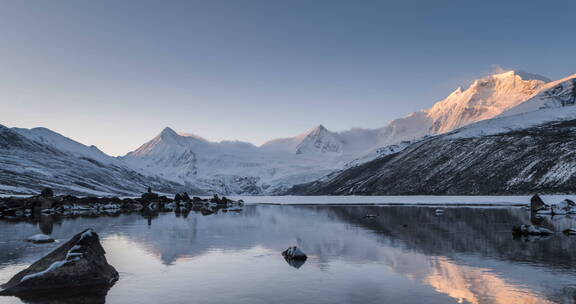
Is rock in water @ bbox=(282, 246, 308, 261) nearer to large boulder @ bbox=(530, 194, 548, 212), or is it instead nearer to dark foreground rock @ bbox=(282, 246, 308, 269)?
dark foreground rock @ bbox=(282, 246, 308, 269)

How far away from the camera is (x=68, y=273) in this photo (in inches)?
979

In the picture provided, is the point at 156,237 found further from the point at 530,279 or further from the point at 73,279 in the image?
the point at 530,279

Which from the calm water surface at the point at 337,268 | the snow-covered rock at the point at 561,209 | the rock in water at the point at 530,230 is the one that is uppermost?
the snow-covered rock at the point at 561,209

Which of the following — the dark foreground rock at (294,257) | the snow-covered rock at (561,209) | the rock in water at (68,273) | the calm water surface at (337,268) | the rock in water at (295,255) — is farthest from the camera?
the snow-covered rock at (561,209)

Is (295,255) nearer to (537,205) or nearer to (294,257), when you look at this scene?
(294,257)

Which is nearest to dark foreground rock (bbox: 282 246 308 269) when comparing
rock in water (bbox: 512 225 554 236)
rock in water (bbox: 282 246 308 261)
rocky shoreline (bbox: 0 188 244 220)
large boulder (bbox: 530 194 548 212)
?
rock in water (bbox: 282 246 308 261)

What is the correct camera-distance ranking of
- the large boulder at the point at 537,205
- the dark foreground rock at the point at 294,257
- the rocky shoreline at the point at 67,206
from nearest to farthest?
the dark foreground rock at the point at 294,257 < the large boulder at the point at 537,205 < the rocky shoreline at the point at 67,206

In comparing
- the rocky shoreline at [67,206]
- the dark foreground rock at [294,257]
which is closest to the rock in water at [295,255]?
the dark foreground rock at [294,257]

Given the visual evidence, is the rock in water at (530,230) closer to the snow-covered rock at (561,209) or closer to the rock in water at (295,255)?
the rock in water at (295,255)

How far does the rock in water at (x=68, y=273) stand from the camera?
23.8 meters

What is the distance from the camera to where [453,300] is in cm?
2130

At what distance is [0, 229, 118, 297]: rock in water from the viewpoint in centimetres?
2378

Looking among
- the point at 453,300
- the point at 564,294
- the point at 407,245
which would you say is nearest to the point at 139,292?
the point at 453,300

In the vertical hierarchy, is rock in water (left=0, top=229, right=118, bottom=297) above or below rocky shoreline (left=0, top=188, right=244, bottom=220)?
below
